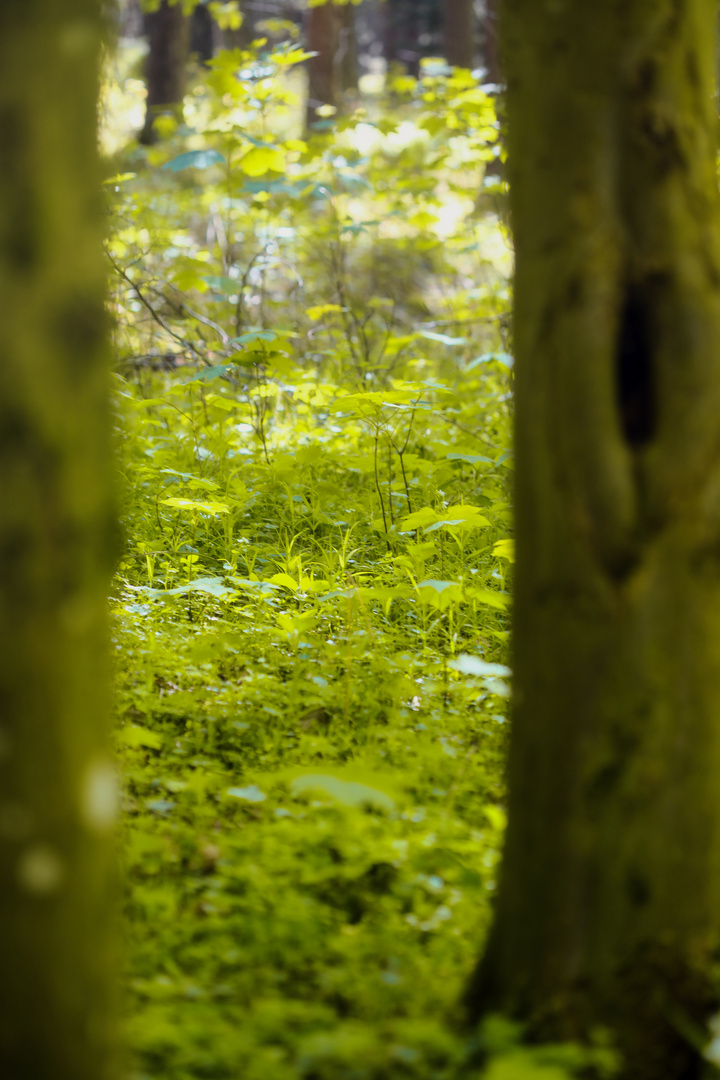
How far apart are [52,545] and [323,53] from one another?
1281 cm

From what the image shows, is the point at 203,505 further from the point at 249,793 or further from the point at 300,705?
the point at 249,793

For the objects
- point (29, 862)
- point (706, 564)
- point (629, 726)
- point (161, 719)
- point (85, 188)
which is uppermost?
point (85, 188)

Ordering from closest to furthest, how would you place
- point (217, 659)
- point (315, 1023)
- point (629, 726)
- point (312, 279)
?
point (629, 726), point (315, 1023), point (217, 659), point (312, 279)

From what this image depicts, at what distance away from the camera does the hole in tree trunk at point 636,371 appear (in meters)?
1.49

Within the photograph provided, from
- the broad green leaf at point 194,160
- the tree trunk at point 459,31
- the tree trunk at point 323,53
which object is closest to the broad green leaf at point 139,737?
the broad green leaf at point 194,160

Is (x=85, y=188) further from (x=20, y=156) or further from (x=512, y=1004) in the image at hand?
(x=512, y=1004)

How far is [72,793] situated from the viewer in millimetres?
1154

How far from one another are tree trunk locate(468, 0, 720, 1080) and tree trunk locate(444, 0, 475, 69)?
55.9 ft

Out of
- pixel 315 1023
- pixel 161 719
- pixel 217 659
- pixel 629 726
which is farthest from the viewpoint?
pixel 217 659

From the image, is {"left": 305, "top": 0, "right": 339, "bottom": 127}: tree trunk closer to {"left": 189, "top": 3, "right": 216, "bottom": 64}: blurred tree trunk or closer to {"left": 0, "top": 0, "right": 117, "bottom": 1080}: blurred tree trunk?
{"left": 189, "top": 3, "right": 216, "bottom": 64}: blurred tree trunk

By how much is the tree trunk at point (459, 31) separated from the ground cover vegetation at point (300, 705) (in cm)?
1105

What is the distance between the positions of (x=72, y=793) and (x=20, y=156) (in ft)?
2.71

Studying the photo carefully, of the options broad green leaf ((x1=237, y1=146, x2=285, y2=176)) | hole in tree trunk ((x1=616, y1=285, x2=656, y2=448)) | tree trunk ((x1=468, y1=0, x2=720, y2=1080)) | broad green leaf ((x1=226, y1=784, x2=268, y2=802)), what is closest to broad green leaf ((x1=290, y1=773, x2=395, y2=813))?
tree trunk ((x1=468, y1=0, x2=720, y2=1080))

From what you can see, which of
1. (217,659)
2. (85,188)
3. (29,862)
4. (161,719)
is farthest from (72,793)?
(217,659)
